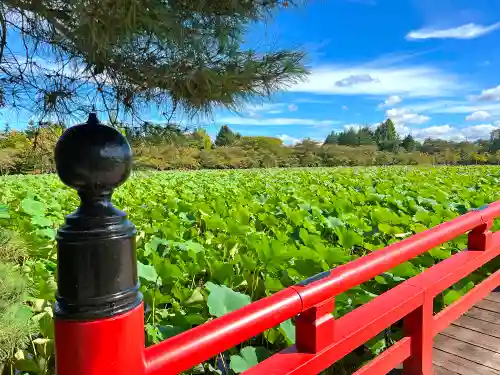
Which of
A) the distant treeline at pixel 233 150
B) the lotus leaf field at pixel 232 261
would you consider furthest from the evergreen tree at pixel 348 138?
the lotus leaf field at pixel 232 261

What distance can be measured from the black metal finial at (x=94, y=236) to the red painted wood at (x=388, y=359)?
990 millimetres

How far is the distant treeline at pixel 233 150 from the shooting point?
1.24 meters

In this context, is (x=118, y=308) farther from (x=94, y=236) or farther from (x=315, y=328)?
(x=315, y=328)

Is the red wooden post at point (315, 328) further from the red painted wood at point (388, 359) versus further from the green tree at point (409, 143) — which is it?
the green tree at point (409, 143)

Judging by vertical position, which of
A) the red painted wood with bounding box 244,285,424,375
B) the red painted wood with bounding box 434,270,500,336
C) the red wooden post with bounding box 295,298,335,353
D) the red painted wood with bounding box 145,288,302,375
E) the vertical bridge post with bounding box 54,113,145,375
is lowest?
the red painted wood with bounding box 434,270,500,336

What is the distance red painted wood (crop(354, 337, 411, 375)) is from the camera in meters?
1.42

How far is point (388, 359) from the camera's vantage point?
1511 millimetres

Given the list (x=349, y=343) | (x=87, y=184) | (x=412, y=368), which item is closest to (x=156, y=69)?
(x=87, y=184)

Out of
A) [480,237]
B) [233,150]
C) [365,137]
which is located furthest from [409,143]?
[480,237]

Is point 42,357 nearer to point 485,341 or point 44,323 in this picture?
point 44,323

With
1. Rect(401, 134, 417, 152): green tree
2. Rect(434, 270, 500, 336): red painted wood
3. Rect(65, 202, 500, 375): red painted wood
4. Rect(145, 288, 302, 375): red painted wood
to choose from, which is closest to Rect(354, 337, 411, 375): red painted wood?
Rect(65, 202, 500, 375): red painted wood

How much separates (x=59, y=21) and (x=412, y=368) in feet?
5.47

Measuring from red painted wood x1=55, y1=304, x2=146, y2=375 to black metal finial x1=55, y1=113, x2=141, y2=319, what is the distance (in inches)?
0.7

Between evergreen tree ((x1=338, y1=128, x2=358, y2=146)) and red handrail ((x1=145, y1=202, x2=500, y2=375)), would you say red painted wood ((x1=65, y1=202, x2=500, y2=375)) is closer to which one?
red handrail ((x1=145, y1=202, x2=500, y2=375))
